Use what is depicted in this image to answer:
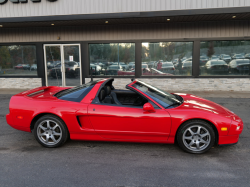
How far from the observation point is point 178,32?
1073cm

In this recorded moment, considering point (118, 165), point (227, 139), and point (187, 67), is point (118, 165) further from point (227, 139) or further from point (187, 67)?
point (187, 67)

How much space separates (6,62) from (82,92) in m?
10.4

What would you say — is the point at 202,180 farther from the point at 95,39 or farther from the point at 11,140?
the point at 95,39

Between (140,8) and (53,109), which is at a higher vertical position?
(140,8)

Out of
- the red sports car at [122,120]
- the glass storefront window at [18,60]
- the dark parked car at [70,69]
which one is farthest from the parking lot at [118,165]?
the glass storefront window at [18,60]

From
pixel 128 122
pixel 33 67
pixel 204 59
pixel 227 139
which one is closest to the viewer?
pixel 227 139

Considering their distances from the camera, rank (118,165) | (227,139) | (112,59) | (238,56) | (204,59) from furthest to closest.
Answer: (112,59), (204,59), (238,56), (227,139), (118,165)

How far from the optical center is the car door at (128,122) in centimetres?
377

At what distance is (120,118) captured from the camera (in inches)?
151

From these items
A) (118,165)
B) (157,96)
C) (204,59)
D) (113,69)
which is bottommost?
(118,165)

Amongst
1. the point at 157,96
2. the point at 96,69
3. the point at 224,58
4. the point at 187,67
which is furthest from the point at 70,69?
the point at 157,96

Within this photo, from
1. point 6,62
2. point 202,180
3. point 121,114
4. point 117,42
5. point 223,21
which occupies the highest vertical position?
point 223,21

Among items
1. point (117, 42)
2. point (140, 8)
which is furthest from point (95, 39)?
point (140, 8)

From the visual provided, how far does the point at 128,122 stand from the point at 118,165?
0.77m
